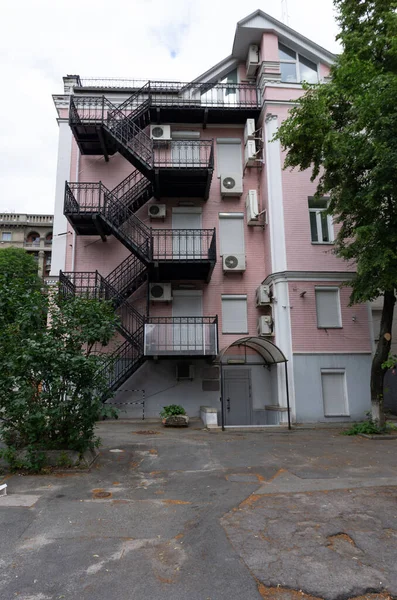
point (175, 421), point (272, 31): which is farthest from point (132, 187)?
point (175, 421)

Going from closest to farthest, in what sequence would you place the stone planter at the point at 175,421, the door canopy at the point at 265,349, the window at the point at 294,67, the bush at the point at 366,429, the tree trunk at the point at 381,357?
the bush at the point at 366,429, the tree trunk at the point at 381,357, the stone planter at the point at 175,421, the door canopy at the point at 265,349, the window at the point at 294,67

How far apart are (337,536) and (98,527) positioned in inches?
114

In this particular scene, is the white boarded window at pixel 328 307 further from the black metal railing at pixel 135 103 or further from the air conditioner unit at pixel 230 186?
the black metal railing at pixel 135 103

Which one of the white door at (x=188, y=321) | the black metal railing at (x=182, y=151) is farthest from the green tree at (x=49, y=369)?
the black metal railing at (x=182, y=151)

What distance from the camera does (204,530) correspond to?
4.92 metres

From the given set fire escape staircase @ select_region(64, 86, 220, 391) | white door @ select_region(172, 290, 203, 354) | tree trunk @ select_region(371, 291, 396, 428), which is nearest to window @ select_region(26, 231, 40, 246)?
fire escape staircase @ select_region(64, 86, 220, 391)

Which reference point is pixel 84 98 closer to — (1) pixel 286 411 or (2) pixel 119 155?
(2) pixel 119 155

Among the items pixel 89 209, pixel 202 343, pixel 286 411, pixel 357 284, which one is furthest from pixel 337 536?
pixel 89 209

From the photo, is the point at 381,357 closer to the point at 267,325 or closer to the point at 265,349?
the point at 265,349

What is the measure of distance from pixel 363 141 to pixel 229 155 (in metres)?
8.84

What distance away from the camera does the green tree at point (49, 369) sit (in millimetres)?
7566

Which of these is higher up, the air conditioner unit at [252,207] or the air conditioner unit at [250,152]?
the air conditioner unit at [250,152]

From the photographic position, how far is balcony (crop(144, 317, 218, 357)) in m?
15.7

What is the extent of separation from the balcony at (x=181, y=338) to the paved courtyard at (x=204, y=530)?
685 cm
